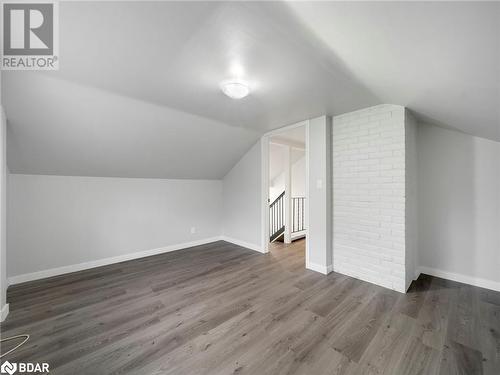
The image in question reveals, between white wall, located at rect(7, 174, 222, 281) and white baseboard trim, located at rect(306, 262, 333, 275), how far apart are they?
2.41m

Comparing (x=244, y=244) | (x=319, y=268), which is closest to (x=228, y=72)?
(x=319, y=268)

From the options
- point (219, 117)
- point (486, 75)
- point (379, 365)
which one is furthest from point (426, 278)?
point (219, 117)

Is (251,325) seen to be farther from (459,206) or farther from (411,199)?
(459,206)

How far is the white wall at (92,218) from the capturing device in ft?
8.82

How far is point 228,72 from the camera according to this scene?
1801 millimetres

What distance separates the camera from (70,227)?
3000mm

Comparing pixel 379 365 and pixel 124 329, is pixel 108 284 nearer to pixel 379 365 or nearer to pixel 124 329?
pixel 124 329

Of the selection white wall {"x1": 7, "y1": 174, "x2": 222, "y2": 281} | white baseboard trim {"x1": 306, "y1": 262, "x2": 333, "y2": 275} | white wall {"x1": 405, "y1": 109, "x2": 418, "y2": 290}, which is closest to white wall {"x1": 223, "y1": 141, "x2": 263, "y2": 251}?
white wall {"x1": 7, "y1": 174, "x2": 222, "y2": 281}

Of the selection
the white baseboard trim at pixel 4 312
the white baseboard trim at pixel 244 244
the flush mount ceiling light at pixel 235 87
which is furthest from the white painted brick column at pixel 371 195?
the white baseboard trim at pixel 4 312

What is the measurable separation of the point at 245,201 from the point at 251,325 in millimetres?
2596

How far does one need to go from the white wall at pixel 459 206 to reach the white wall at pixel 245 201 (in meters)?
2.53

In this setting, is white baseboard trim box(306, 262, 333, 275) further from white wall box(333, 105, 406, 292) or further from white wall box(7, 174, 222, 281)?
white wall box(7, 174, 222, 281)

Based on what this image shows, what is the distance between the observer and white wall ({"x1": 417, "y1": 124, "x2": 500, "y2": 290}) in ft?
8.05

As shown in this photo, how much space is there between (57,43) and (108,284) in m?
2.62
